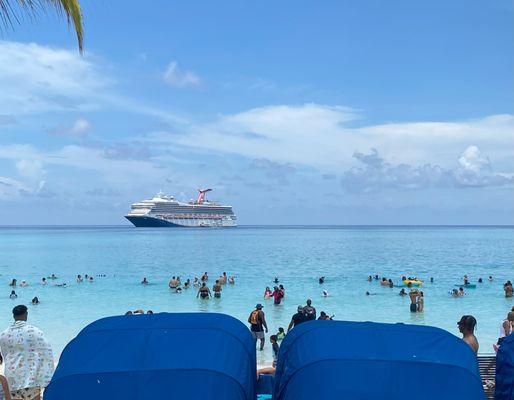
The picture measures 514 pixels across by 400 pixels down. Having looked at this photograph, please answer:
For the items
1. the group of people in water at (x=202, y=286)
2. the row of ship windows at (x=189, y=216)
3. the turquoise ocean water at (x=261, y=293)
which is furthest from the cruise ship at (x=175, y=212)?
the group of people in water at (x=202, y=286)

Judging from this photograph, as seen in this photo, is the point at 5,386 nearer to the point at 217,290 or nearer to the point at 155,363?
the point at 155,363

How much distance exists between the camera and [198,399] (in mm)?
3039

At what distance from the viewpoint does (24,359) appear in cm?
526

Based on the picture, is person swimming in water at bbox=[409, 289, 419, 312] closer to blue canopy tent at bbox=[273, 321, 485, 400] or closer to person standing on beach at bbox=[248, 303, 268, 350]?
person standing on beach at bbox=[248, 303, 268, 350]

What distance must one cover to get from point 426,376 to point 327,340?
0.57m

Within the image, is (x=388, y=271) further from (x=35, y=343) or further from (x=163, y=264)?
(x=35, y=343)

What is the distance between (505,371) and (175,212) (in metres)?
141

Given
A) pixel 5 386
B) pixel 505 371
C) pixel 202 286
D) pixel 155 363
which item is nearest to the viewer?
pixel 155 363

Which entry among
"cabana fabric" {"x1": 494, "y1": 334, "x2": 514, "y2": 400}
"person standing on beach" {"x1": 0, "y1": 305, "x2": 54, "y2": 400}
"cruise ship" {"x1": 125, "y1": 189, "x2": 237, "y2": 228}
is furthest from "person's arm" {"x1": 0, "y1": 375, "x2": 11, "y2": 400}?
"cruise ship" {"x1": 125, "y1": 189, "x2": 237, "y2": 228}

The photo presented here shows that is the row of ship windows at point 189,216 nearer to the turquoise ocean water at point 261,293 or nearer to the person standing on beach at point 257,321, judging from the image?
the turquoise ocean water at point 261,293

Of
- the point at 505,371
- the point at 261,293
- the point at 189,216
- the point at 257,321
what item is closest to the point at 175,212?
the point at 189,216

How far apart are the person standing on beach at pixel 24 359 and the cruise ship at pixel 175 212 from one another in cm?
13629

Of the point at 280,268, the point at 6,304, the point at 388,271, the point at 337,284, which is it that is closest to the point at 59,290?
the point at 6,304

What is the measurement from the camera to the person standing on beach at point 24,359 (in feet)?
17.2
